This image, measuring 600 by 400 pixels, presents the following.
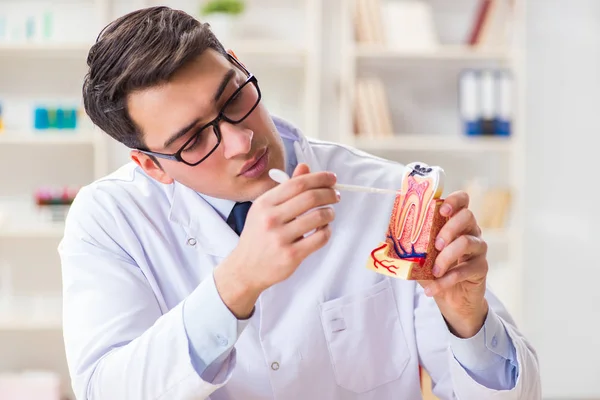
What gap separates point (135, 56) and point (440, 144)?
257cm

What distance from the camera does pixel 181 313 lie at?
3.81ft

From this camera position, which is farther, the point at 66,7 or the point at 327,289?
the point at 66,7

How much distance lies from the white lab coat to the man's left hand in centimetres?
12

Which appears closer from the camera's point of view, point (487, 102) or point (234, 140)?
point (234, 140)

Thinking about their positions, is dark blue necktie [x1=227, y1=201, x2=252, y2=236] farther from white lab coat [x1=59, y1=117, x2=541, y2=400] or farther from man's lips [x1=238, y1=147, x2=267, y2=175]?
man's lips [x1=238, y1=147, x2=267, y2=175]

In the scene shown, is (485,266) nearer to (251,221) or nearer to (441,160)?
(251,221)

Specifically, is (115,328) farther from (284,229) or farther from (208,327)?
(284,229)

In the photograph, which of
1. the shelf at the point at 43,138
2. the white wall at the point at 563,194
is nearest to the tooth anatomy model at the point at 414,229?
the shelf at the point at 43,138

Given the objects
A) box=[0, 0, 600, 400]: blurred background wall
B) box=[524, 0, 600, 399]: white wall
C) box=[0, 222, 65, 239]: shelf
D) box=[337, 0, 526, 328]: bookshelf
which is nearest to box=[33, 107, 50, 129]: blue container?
box=[0, 0, 600, 400]: blurred background wall

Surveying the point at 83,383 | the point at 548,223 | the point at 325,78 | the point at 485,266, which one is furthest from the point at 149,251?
the point at 548,223

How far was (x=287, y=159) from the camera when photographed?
1521mm

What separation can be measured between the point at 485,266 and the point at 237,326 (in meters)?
0.37

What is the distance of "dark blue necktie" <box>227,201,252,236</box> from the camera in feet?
4.85

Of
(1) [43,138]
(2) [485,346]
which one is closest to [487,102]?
(1) [43,138]
